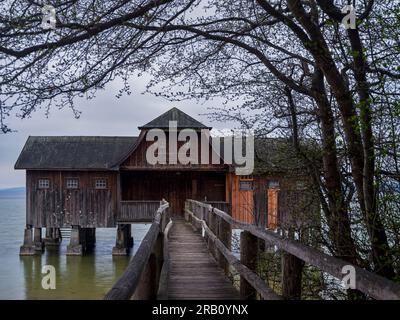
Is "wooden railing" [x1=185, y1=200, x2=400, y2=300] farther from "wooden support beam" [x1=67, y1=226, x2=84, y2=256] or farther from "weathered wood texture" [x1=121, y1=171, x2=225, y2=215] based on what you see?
"wooden support beam" [x1=67, y1=226, x2=84, y2=256]

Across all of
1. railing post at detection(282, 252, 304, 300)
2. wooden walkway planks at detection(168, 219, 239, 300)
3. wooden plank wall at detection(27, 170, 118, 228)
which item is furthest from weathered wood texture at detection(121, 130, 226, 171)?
railing post at detection(282, 252, 304, 300)

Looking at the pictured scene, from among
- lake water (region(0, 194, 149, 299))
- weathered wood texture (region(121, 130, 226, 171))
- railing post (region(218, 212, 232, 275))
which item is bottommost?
lake water (region(0, 194, 149, 299))

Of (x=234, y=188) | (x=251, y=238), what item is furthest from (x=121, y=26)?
(x=234, y=188)

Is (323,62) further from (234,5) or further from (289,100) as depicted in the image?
(234,5)

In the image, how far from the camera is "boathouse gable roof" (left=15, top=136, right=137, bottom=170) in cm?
2823

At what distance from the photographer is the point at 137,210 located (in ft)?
88.9

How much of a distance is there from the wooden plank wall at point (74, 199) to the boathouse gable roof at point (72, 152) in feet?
1.90

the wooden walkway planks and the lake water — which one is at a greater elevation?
the wooden walkway planks

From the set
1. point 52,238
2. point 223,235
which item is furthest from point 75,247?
point 223,235

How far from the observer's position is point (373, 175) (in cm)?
514

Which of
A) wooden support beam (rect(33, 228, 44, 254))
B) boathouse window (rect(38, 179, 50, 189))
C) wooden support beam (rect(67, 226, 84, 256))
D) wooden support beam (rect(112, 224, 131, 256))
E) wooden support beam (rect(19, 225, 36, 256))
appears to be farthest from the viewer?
wooden support beam (rect(33, 228, 44, 254))

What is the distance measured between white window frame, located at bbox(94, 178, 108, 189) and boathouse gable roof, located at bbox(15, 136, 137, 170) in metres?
0.81

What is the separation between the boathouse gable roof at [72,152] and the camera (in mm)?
28233

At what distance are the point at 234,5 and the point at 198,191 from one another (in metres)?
20.9
